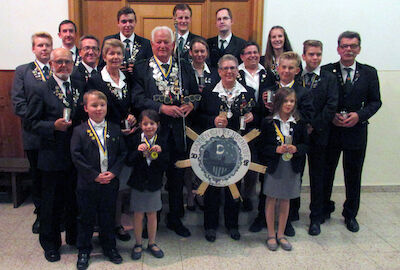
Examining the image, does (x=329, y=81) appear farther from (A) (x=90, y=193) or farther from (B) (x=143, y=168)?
(A) (x=90, y=193)

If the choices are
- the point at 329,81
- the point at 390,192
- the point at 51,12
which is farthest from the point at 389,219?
the point at 51,12

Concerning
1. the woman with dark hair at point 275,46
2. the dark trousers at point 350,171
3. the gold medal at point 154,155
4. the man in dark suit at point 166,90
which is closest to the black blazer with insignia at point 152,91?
the man in dark suit at point 166,90

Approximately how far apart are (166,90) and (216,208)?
1.11 m

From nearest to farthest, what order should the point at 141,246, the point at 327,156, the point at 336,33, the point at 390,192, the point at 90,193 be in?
the point at 90,193, the point at 141,246, the point at 327,156, the point at 336,33, the point at 390,192

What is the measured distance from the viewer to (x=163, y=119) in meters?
3.00

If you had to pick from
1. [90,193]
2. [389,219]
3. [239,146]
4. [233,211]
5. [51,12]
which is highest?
[51,12]

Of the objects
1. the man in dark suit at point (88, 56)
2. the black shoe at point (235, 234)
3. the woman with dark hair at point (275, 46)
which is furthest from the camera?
the woman with dark hair at point (275, 46)

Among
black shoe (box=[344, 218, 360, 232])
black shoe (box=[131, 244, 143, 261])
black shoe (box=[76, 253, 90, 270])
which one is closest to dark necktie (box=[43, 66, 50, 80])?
black shoe (box=[76, 253, 90, 270])

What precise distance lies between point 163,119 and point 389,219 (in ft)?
8.52

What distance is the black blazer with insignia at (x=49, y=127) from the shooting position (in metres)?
2.67

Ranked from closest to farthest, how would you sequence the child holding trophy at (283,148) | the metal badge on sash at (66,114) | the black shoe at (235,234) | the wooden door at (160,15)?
1. the metal badge on sash at (66,114)
2. the child holding trophy at (283,148)
3. the black shoe at (235,234)
4. the wooden door at (160,15)

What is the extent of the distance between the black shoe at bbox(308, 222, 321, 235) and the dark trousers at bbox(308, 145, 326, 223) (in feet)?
0.12

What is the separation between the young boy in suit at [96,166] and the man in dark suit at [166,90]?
36 centimetres

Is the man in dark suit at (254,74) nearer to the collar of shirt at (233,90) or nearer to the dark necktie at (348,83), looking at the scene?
the collar of shirt at (233,90)
